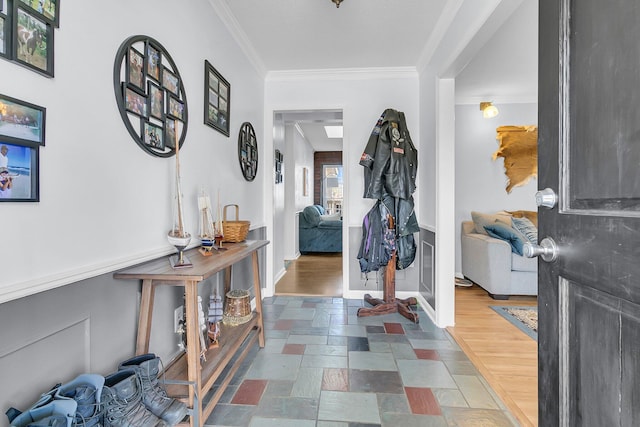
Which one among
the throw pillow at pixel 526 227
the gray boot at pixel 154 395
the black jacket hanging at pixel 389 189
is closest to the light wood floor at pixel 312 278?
the black jacket hanging at pixel 389 189

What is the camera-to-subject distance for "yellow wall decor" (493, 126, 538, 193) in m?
3.93

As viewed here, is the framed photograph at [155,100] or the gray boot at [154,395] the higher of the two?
the framed photograph at [155,100]

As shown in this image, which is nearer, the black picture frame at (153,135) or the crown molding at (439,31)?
the black picture frame at (153,135)

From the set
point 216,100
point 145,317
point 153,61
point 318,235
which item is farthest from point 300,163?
point 145,317

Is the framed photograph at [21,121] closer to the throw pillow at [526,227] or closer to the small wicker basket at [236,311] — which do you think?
the small wicker basket at [236,311]

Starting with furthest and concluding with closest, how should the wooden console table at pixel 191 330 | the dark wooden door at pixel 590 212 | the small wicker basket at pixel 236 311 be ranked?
the small wicker basket at pixel 236 311
the wooden console table at pixel 191 330
the dark wooden door at pixel 590 212

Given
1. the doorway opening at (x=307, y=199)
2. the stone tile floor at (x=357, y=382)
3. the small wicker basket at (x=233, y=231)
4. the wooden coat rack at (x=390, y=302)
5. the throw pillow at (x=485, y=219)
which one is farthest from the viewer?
the doorway opening at (x=307, y=199)

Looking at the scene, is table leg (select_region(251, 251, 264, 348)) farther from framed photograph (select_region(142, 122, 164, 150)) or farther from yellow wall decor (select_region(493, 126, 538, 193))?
yellow wall decor (select_region(493, 126, 538, 193))

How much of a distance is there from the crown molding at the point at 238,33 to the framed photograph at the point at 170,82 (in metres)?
0.84

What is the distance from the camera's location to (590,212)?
0.68 m

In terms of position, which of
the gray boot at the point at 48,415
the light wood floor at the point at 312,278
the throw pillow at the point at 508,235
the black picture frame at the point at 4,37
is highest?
the black picture frame at the point at 4,37

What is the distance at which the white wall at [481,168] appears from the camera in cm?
400

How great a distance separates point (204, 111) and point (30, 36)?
3.60ft

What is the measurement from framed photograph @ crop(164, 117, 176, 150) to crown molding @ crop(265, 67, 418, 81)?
205 centimetres
